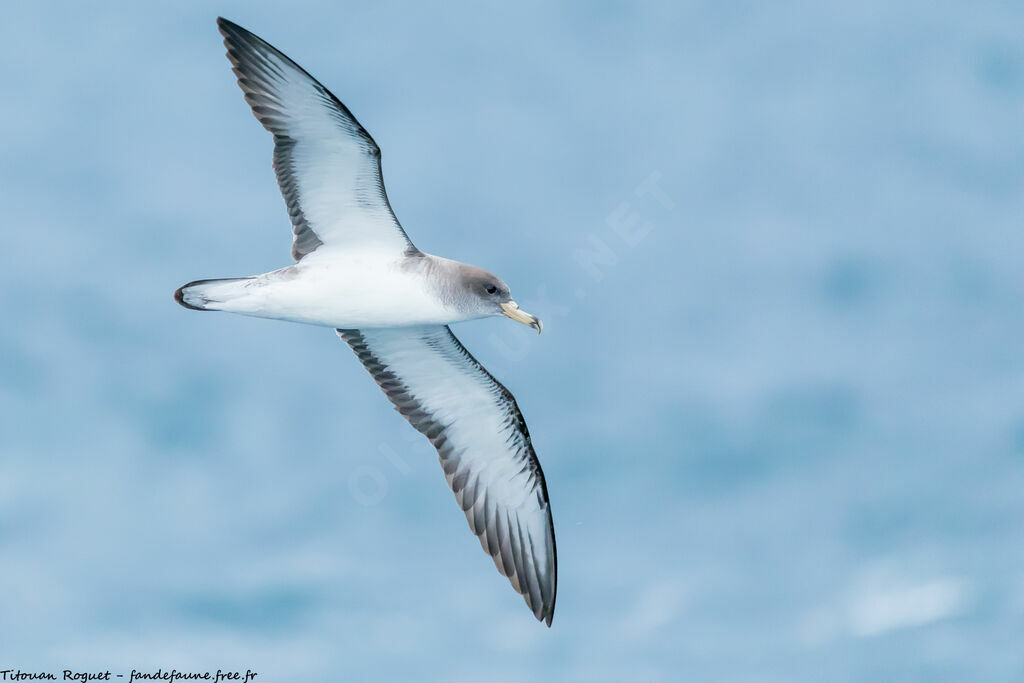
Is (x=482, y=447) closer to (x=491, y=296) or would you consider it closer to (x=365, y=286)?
(x=491, y=296)

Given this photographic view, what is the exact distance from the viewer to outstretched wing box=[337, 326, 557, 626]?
15.3m

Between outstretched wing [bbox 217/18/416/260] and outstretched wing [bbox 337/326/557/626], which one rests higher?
outstretched wing [bbox 217/18/416/260]

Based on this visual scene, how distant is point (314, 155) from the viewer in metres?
13.7

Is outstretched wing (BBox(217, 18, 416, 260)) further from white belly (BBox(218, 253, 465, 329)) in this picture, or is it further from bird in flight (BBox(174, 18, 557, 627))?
white belly (BBox(218, 253, 465, 329))

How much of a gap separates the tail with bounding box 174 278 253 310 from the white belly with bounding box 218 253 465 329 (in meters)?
0.06

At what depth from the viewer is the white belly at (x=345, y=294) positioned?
45.0 feet

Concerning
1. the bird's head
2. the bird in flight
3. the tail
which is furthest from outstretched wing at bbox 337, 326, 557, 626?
the tail

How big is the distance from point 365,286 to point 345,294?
0.27 metres

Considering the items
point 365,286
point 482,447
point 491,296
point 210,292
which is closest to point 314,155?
point 365,286

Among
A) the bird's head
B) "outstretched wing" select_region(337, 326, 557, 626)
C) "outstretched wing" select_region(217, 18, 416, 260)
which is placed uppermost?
"outstretched wing" select_region(217, 18, 416, 260)

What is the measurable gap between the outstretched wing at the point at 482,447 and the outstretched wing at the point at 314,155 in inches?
68.2

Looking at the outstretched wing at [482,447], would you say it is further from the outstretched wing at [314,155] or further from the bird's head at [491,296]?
the outstretched wing at [314,155]

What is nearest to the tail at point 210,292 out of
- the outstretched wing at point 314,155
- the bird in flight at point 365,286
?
the bird in flight at point 365,286

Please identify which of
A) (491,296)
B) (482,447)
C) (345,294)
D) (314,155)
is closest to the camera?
(314,155)
